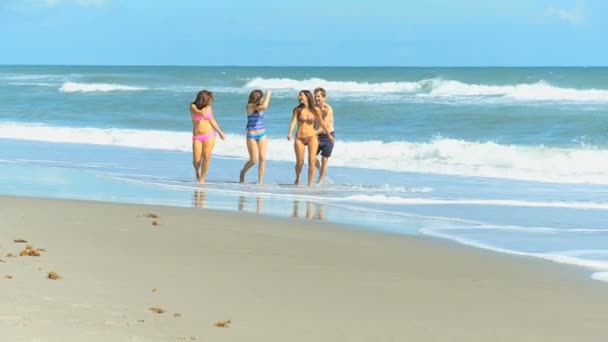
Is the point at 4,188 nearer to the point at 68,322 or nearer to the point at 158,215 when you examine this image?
the point at 158,215

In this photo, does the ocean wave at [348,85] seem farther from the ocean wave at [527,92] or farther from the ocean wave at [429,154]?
the ocean wave at [429,154]

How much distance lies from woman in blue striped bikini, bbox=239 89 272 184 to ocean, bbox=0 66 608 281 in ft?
0.91

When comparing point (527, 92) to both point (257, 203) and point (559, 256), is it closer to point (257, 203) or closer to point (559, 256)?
point (257, 203)

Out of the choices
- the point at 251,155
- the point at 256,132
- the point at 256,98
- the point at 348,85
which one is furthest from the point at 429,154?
the point at 348,85

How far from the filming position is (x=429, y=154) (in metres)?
21.2

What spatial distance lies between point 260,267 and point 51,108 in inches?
1292

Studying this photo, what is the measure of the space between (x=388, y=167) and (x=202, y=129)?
462cm

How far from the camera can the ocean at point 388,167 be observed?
1062 cm

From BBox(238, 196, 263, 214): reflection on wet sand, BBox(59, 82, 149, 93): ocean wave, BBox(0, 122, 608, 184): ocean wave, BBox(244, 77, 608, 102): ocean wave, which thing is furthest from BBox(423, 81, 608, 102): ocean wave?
BBox(238, 196, 263, 214): reflection on wet sand

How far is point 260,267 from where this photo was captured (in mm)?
7160

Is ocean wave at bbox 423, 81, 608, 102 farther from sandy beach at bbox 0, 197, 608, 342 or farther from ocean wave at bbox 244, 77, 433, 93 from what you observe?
sandy beach at bbox 0, 197, 608, 342

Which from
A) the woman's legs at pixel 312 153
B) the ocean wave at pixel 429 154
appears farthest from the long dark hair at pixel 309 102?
the ocean wave at pixel 429 154

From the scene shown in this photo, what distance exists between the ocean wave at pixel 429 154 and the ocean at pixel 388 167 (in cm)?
4

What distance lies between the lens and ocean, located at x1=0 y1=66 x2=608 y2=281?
10625 millimetres
